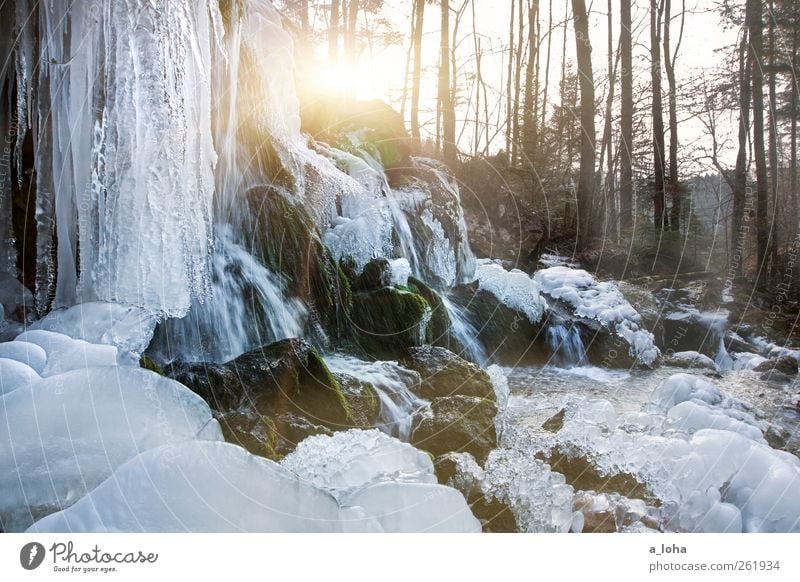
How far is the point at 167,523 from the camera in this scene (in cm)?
114

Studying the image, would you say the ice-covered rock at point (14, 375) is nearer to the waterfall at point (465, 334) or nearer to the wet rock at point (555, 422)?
the waterfall at point (465, 334)

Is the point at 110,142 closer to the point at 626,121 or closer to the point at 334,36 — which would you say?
the point at 626,121

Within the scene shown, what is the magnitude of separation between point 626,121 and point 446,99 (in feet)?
2.65

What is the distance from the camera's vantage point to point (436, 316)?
209 centimetres

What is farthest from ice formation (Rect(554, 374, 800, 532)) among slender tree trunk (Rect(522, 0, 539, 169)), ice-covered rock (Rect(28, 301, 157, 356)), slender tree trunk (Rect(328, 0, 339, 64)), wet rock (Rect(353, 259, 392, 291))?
slender tree trunk (Rect(328, 0, 339, 64))

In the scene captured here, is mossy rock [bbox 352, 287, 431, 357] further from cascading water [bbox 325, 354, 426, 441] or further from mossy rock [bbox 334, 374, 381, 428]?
mossy rock [bbox 334, 374, 381, 428]

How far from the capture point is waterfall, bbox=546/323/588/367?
2098 millimetres

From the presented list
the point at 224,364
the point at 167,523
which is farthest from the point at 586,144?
the point at 167,523

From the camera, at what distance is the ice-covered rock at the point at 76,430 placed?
3.78ft

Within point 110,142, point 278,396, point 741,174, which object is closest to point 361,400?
point 278,396

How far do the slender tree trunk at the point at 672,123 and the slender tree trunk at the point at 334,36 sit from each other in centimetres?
179

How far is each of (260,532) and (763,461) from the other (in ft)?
4.81

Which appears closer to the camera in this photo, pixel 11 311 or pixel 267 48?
pixel 11 311
